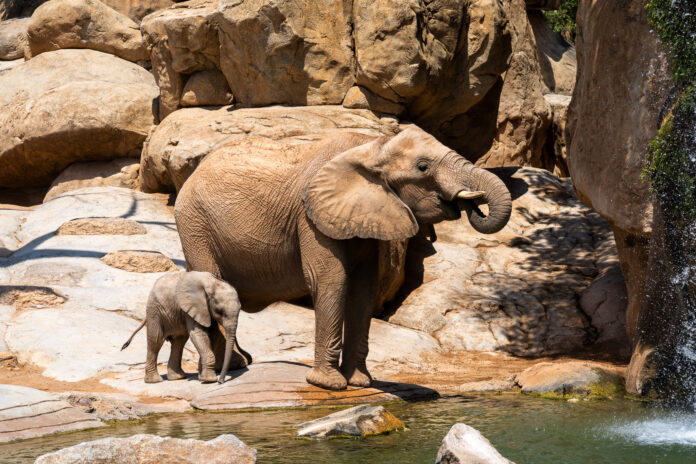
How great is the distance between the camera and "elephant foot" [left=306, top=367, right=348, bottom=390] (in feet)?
27.7

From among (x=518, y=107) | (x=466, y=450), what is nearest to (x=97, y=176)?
(x=518, y=107)

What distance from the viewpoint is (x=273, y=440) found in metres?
6.63

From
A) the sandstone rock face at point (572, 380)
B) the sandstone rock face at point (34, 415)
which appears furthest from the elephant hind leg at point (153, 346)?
the sandstone rock face at point (572, 380)

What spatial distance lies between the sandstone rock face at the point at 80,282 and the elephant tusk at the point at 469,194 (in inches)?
176

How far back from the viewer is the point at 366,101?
14797 mm

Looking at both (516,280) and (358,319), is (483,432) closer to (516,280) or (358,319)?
(358,319)

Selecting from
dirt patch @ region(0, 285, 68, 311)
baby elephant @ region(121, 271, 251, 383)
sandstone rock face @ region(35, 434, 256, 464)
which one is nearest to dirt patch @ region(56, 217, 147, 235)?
dirt patch @ region(0, 285, 68, 311)

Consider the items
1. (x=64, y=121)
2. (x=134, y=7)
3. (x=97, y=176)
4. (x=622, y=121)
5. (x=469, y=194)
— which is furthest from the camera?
(x=134, y=7)

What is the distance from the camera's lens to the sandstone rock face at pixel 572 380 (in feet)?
28.6

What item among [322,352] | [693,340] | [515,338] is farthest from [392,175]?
[515,338]

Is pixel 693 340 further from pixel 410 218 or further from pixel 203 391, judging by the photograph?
pixel 203 391

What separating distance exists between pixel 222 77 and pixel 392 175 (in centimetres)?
876

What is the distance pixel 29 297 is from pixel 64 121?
7.57m

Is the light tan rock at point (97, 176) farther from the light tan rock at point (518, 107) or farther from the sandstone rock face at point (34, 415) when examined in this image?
the sandstone rock face at point (34, 415)
